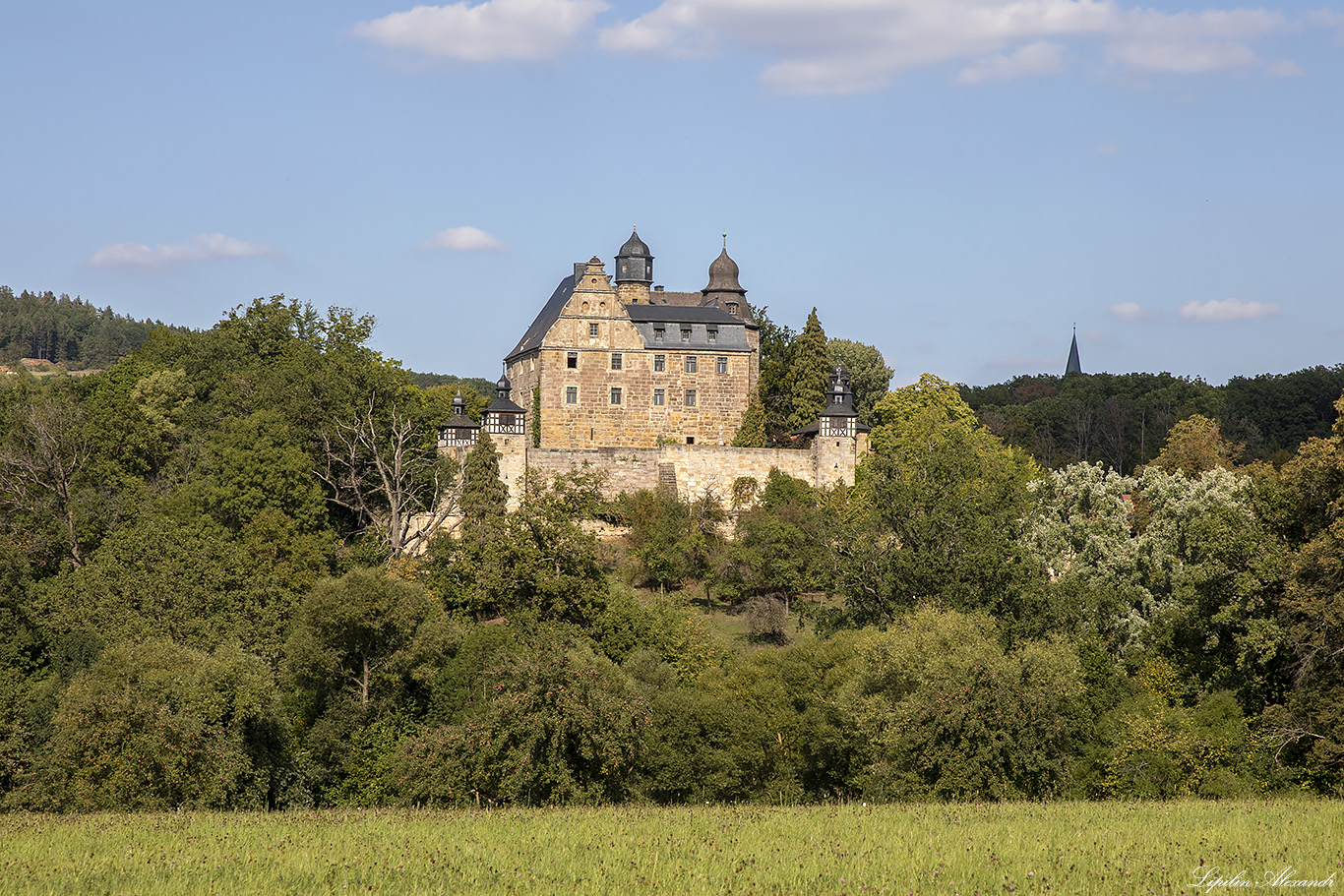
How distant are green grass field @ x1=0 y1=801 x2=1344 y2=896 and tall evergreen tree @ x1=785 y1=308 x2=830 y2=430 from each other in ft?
140

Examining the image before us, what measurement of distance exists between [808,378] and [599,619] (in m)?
27.1

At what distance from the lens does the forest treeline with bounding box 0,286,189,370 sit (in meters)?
145

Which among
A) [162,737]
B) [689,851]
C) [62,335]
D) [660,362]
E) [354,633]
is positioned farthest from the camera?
[62,335]

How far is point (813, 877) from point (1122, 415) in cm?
8708

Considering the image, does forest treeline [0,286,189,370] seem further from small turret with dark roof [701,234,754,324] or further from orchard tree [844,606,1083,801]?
orchard tree [844,606,1083,801]

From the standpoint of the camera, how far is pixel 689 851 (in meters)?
14.3

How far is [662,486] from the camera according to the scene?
54.2m

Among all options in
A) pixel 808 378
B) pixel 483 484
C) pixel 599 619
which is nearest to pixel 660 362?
pixel 808 378

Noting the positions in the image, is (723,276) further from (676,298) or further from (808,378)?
(808,378)

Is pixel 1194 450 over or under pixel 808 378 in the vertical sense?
under

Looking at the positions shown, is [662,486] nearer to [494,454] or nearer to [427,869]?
[494,454]

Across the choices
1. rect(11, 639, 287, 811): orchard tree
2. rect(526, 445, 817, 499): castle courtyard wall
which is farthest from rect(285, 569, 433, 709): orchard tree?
rect(526, 445, 817, 499): castle courtyard wall

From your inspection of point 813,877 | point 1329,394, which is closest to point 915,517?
point 813,877

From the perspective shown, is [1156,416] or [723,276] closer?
[723,276]
